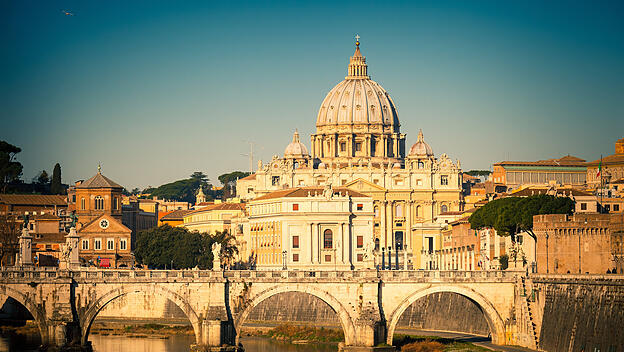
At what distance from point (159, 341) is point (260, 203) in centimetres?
5589

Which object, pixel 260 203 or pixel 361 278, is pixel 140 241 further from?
pixel 361 278

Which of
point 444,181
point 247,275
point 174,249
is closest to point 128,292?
point 247,275

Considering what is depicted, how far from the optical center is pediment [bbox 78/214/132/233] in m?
143

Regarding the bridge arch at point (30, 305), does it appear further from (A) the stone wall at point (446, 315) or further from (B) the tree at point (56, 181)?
(B) the tree at point (56, 181)

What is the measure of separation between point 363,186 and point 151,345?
296 ft

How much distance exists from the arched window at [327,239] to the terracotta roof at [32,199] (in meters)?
31.5

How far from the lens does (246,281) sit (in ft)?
262

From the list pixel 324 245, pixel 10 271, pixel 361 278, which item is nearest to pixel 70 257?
pixel 10 271

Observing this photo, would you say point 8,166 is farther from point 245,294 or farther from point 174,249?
point 245,294

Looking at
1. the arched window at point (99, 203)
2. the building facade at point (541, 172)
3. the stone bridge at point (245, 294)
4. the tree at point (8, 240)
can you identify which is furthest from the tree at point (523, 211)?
the building facade at point (541, 172)

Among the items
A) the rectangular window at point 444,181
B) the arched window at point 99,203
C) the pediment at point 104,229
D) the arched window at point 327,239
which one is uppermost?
the rectangular window at point 444,181

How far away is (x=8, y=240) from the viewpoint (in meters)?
119

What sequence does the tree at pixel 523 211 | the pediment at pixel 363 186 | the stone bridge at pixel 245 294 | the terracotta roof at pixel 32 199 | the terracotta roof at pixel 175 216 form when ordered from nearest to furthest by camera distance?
the stone bridge at pixel 245 294
the tree at pixel 523 211
the terracotta roof at pixel 32 199
the pediment at pixel 363 186
the terracotta roof at pixel 175 216

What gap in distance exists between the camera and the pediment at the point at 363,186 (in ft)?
588
